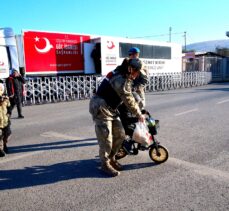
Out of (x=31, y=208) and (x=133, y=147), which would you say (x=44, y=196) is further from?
(x=133, y=147)

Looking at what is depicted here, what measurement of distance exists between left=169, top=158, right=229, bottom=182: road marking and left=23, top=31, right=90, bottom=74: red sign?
10417mm

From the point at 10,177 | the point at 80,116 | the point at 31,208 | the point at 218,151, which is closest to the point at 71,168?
the point at 10,177

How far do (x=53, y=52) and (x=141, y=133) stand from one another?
36.4 ft

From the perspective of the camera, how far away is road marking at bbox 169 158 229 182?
3.98 meters

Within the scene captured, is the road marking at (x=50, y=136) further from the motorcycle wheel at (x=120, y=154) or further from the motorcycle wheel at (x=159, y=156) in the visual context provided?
the motorcycle wheel at (x=159, y=156)

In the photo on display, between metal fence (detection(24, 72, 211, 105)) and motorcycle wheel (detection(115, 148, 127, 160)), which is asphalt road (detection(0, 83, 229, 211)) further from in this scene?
metal fence (detection(24, 72, 211, 105))

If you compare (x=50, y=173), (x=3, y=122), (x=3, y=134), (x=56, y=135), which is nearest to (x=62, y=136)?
(x=56, y=135)

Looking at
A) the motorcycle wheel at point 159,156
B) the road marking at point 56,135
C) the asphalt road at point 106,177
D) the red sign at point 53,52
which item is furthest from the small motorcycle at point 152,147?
the red sign at point 53,52

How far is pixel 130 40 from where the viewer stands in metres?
17.6

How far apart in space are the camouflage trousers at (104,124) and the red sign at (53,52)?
1003 centimetres

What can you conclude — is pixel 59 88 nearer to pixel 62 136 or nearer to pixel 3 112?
pixel 62 136

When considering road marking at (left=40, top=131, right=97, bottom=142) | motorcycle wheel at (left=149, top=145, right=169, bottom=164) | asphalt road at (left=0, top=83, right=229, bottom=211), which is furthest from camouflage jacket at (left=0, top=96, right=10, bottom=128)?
motorcycle wheel at (left=149, top=145, right=169, bottom=164)

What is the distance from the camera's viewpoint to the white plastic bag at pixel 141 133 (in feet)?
13.5

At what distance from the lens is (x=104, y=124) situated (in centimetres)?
396
